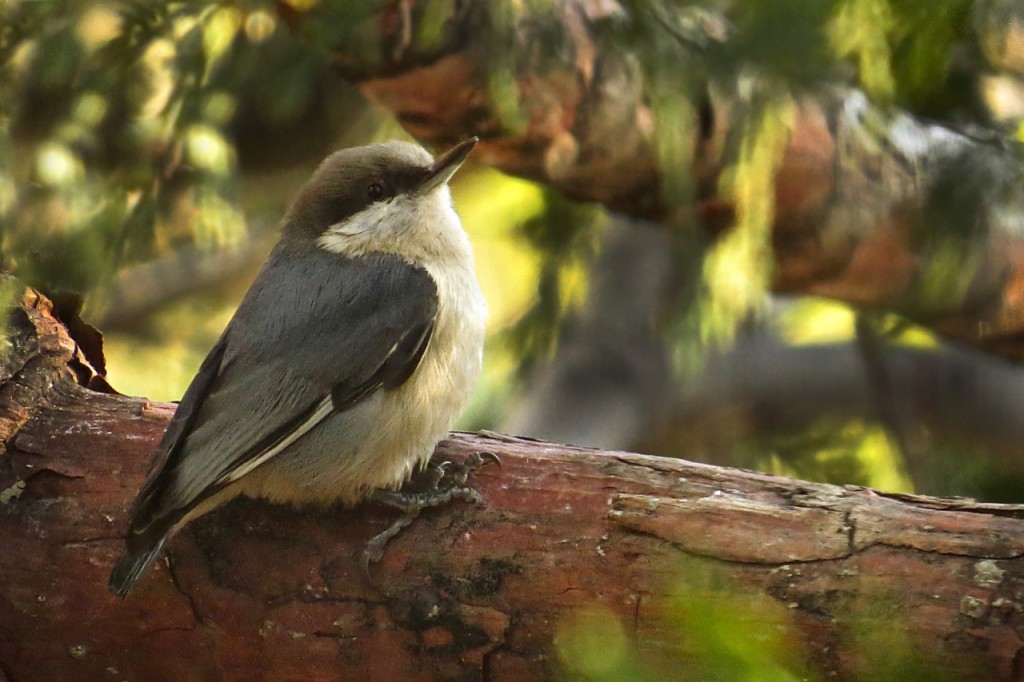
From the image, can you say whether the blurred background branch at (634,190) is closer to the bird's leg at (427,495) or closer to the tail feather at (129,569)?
the tail feather at (129,569)

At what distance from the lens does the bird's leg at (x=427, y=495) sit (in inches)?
94.2

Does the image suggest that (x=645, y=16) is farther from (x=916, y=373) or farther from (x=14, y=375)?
(x=916, y=373)

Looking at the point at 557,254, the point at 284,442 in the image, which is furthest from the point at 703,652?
the point at 557,254

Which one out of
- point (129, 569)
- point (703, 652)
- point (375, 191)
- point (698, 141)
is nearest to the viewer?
point (703, 652)

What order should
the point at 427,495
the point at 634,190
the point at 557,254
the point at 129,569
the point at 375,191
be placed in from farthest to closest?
the point at 557,254 → the point at 634,190 → the point at 375,191 → the point at 427,495 → the point at 129,569

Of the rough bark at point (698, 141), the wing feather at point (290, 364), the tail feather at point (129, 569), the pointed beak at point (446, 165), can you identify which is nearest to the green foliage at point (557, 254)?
the rough bark at point (698, 141)

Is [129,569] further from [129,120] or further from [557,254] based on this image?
[557,254]

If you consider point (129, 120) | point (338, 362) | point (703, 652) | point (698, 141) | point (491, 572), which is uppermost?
point (703, 652)

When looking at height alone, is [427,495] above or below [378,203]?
below

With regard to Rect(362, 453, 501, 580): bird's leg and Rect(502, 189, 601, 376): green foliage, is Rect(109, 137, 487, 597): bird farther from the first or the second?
Rect(502, 189, 601, 376): green foliage

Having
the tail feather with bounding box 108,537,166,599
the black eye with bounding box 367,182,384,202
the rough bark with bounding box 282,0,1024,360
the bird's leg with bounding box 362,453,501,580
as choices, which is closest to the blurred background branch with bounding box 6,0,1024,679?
the rough bark with bounding box 282,0,1024,360

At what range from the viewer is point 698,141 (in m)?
3.77

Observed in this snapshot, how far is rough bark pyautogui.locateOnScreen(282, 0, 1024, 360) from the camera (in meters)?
3.15

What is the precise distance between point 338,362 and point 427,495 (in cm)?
43
